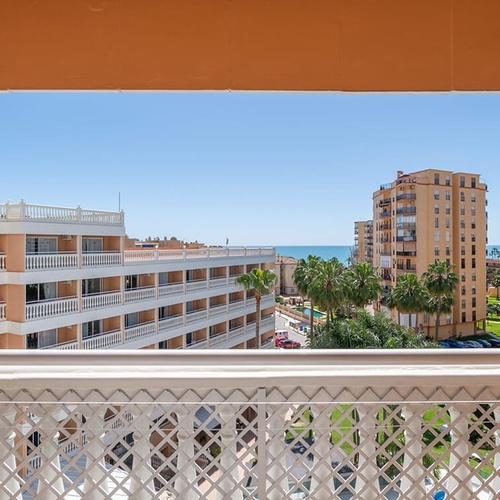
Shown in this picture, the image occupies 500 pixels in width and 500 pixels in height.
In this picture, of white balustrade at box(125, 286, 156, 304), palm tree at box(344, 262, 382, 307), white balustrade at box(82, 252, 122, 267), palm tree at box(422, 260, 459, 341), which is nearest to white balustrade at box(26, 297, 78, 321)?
white balustrade at box(82, 252, 122, 267)

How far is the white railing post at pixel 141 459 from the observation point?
889 millimetres

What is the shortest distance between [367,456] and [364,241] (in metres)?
16.6

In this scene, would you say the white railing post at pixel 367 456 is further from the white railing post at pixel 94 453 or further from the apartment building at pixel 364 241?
the apartment building at pixel 364 241

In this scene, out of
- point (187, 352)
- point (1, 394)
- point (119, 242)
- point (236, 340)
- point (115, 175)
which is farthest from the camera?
point (115, 175)

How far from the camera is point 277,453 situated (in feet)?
2.98

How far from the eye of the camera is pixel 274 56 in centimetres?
110

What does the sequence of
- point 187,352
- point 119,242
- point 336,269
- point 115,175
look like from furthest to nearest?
point 115,175, point 336,269, point 119,242, point 187,352

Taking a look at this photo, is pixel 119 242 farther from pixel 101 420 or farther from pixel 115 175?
pixel 115 175

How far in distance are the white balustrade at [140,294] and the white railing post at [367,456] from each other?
10.4m

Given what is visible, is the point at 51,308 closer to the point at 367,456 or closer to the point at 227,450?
the point at 227,450

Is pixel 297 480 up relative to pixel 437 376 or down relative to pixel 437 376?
down

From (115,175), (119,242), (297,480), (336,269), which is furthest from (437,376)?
(115,175)

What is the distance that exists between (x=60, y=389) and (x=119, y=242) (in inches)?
396

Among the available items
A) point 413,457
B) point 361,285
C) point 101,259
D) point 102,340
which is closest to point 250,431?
point 413,457
